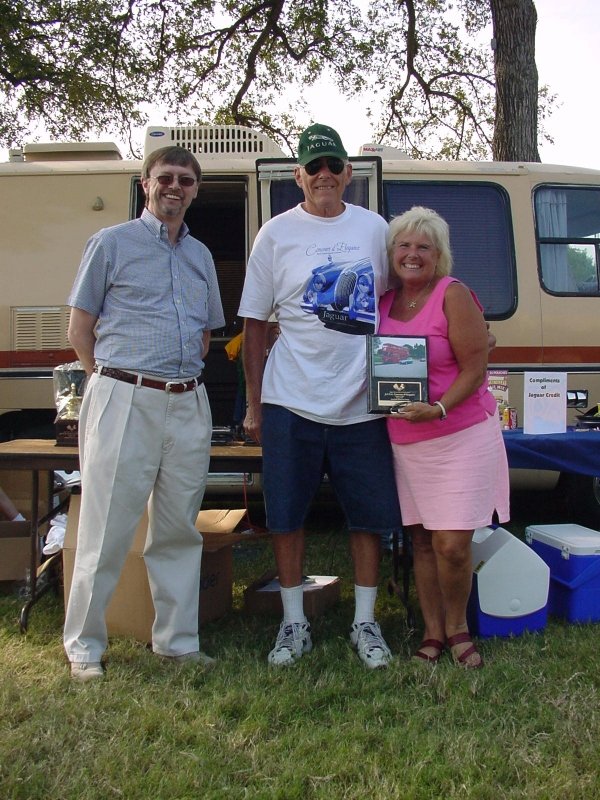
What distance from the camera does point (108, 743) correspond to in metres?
2.21

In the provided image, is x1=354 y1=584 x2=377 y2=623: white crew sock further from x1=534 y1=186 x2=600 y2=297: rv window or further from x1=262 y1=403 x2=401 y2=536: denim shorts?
x1=534 y1=186 x2=600 y2=297: rv window

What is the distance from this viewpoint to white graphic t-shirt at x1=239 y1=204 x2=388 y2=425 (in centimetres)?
273

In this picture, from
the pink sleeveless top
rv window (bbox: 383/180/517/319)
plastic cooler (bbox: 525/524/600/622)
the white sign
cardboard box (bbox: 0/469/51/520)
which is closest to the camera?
the pink sleeveless top

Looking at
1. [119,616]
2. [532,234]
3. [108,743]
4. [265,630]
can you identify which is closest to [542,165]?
[532,234]

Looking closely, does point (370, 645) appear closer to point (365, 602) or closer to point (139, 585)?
point (365, 602)

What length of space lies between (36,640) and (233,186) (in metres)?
3.16

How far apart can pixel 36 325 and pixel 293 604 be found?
9.45 feet

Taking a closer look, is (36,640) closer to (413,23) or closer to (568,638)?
(568,638)

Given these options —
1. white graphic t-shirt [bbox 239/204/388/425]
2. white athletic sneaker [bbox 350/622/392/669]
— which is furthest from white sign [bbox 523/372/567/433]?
white athletic sneaker [bbox 350/622/392/669]


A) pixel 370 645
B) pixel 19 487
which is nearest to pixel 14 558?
pixel 19 487

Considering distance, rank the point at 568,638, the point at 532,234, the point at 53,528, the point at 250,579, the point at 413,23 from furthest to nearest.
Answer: the point at 413,23 < the point at 532,234 < the point at 250,579 < the point at 53,528 < the point at 568,638

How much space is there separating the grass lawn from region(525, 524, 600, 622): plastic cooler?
0.56 feet

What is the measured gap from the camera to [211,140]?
5211 millimetres

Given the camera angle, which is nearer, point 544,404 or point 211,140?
point 544,404
